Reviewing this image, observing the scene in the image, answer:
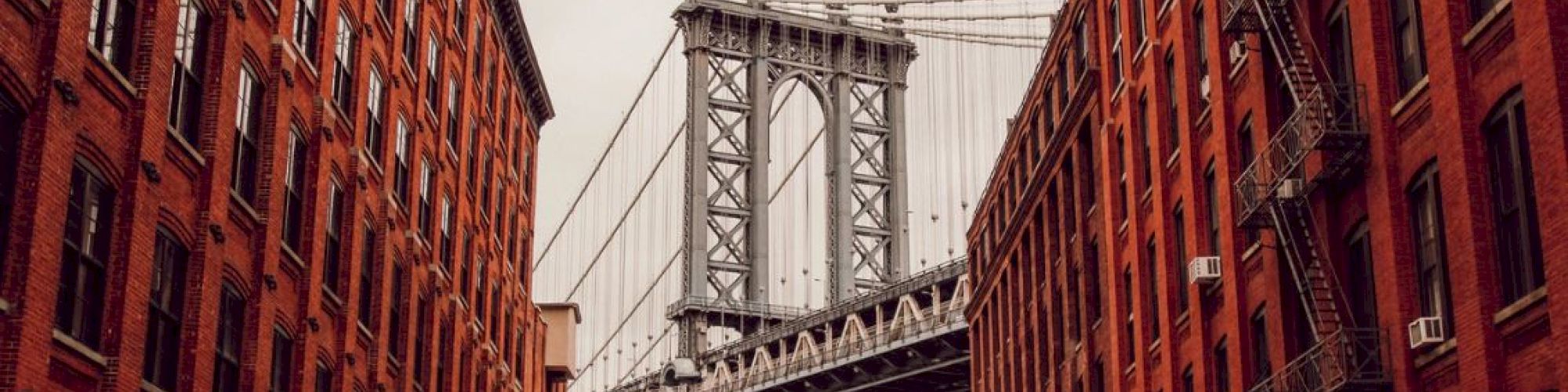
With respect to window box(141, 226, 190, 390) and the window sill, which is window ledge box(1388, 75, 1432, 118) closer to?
window box(141, 226, 190, 390)

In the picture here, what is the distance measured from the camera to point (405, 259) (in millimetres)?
47094

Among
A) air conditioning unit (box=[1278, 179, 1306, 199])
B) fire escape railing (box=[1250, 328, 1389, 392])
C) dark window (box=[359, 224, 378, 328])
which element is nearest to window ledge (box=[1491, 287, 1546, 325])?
fire escape railing (box=[1250, 328, 1389, 392])

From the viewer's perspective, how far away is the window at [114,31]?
87.8ft

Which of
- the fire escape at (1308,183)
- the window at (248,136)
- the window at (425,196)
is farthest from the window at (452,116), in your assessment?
the fire escape at (1308,183)

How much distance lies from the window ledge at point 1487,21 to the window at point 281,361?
18979 mm

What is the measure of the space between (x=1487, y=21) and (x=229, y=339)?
726 inches

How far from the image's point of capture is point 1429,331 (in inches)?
1093

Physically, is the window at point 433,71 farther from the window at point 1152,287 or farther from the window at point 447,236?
the window at point 1152,287

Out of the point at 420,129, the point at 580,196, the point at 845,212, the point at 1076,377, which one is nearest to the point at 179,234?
the point at 420,129

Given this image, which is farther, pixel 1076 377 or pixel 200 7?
pixel 1076 377

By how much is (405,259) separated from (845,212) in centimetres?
7148

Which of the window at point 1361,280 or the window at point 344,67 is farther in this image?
the window at point 344,67

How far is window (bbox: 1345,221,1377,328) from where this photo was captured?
3088 cm

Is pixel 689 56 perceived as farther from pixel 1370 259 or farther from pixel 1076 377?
pixel 1370 259
